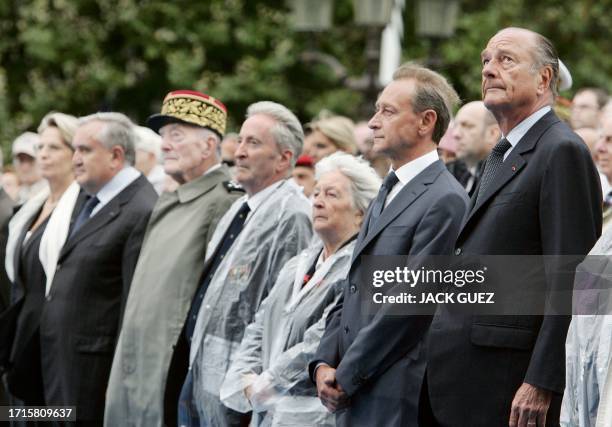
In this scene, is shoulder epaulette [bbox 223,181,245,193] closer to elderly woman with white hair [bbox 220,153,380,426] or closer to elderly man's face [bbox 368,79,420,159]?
elderly woman with white hair [bbox 220,153,380,426]

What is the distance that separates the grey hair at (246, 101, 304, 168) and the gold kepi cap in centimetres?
58

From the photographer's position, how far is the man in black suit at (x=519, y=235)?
5012 mm

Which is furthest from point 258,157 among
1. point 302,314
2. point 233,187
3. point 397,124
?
point 397,124

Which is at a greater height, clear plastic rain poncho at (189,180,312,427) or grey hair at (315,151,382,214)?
grey hair at (315,151,382,214)

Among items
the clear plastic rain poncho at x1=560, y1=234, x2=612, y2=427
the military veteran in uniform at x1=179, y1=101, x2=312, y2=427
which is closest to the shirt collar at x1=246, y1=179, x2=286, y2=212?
the military veteran in uniform at x1=179, y1=101, x2=312, y2=427

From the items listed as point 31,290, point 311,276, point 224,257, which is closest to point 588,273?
point 311,276

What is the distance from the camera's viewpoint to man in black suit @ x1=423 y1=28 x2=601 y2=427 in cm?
501

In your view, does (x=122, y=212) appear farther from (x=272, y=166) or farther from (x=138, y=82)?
(x=138, y=82)

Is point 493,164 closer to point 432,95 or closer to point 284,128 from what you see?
point 432,95

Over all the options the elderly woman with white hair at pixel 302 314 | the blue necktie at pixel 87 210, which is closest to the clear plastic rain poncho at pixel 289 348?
the elderly woman with white hair at pixel 302 314

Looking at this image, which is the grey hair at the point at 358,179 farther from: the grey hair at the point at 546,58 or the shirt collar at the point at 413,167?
the grey hair at the point at 546,58

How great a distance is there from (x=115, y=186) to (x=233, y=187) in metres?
0.94

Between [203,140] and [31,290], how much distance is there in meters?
1.60

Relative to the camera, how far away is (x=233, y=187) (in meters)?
7.99
